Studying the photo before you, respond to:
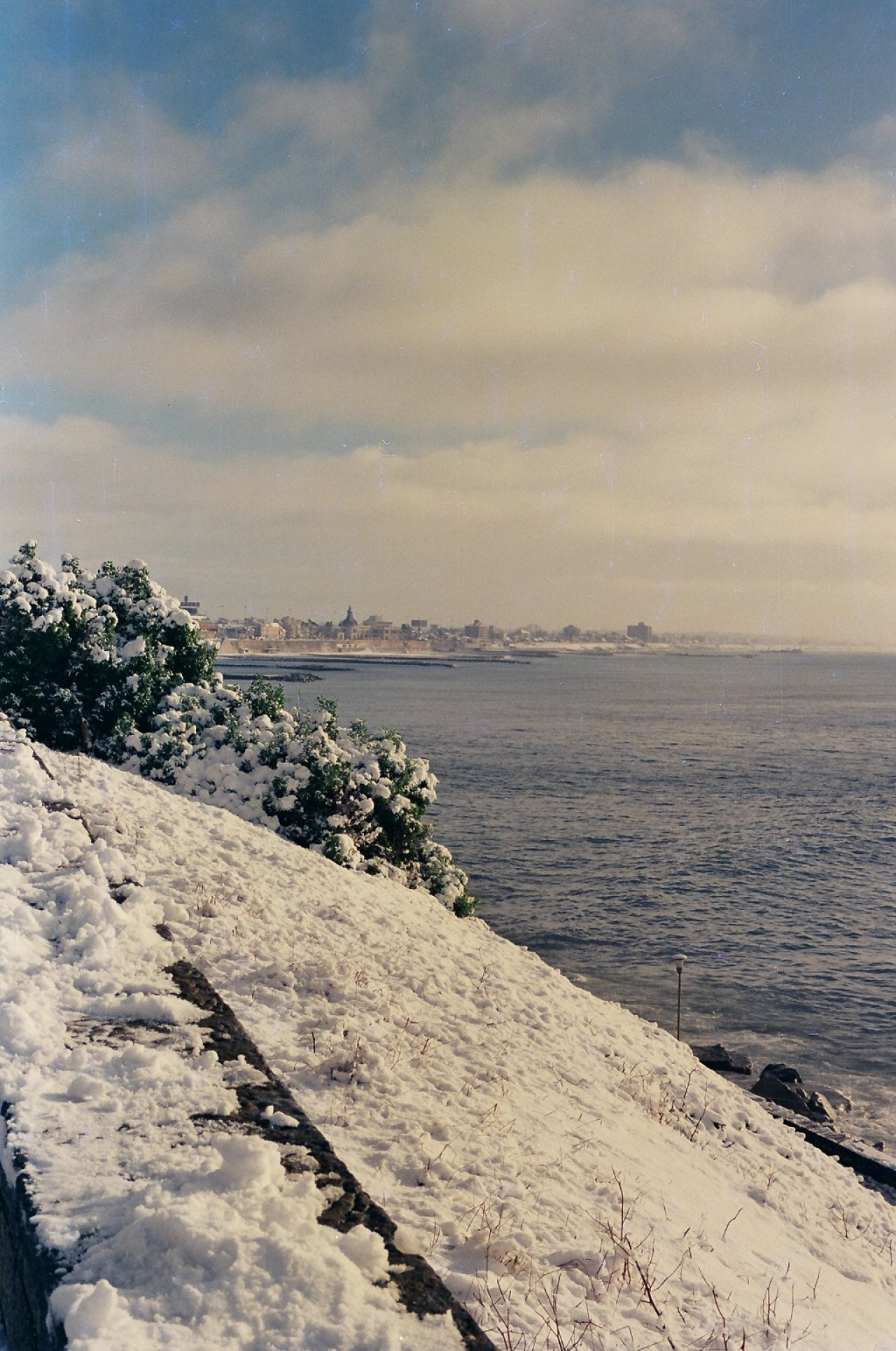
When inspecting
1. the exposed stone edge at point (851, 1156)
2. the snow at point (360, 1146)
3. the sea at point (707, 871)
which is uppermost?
the snow at point (360, 1146)

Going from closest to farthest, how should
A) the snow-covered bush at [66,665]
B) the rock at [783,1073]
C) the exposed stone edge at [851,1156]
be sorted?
the exposed stone edge at [851,1156], the rock at [783,1073], the snow-covered bush at [66,665]

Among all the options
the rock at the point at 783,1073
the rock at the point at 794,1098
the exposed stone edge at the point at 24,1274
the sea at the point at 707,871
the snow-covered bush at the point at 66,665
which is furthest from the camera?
the sea at the point at 707,871

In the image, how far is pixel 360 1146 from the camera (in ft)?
21.7

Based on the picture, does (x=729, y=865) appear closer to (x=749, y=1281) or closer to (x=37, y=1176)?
(x=749, y=1281)

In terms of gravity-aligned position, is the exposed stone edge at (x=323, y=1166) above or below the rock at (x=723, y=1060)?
above

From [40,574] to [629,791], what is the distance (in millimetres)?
42504

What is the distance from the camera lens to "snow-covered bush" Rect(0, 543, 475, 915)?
66.4 ft

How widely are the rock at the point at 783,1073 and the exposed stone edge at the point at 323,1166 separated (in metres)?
15.4

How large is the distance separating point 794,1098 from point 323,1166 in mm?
15384

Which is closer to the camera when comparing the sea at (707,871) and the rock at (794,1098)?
the rock at (794,1098)

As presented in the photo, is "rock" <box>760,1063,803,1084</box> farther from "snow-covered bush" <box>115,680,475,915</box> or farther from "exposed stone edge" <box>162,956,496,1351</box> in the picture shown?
"exposed stone edge" <box>162,956,496,1351</box>

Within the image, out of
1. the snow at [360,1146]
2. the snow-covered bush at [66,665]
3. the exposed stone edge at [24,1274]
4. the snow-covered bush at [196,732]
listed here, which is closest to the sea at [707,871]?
the snow-covered bush at [196,732]

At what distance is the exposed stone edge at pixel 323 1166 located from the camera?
4469mm

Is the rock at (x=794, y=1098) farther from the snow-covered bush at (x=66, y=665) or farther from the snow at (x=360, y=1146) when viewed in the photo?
the snow-covered bush at (x=66, y=665)
